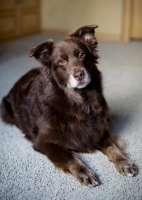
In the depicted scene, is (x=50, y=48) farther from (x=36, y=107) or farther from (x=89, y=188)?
(x=89, y=188)

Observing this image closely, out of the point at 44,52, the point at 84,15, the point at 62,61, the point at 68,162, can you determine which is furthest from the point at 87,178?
the point at 84,15

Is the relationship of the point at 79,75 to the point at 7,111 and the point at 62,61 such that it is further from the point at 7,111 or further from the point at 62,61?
the point at 7,111

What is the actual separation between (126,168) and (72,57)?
821mm

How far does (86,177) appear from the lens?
1739 mm

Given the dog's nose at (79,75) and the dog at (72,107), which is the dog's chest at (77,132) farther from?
the dog's nose at (79,75)

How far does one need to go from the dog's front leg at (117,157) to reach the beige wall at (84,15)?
462cm

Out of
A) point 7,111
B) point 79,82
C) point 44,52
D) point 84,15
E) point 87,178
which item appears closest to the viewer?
point 87,178

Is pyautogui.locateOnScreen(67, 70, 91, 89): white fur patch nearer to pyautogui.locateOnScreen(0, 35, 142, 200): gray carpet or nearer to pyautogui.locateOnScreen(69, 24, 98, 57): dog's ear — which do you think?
pyautogui.locateOnScreen(69, 24, 98, 57): dog's ear

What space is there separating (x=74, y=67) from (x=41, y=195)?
0.83m

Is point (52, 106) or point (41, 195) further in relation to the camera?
point (52, 106)

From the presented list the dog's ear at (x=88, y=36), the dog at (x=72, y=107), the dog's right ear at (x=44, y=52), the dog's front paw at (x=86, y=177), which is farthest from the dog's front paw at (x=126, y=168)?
the dog's right ear at (x=44, y=52)

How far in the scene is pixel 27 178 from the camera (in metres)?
1.83

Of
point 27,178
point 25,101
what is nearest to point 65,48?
point 25,101

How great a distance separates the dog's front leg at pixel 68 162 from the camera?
1742 millimetres
